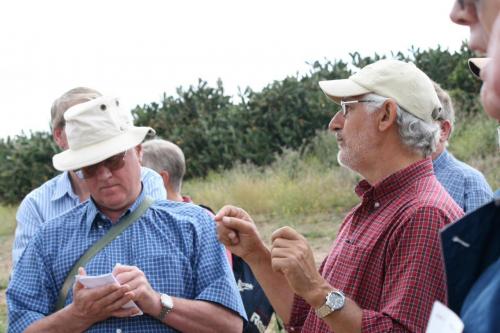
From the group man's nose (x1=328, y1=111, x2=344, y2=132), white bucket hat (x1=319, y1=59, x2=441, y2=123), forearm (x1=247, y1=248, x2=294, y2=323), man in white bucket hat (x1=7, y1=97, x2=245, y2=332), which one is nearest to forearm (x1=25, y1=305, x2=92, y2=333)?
man in white bucket hat (x1=7, y1=97, x2=245, y2=332)

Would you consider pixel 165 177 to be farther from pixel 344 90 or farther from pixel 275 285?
pixel 344 90

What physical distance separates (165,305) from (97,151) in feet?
2.66

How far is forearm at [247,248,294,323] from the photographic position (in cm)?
366

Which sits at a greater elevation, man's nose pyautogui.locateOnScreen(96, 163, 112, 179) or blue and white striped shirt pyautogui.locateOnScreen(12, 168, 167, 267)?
man's nose pyautogui.locateOnScreen(96, 163, 112, 179)

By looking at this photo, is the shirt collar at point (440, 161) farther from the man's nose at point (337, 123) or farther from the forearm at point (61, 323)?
the forearm at point (61, 323)

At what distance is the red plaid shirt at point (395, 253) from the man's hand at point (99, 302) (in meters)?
0.75

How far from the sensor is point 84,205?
4008mm

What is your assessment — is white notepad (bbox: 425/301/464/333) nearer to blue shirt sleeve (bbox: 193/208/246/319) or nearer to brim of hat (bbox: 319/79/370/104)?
brim of hat (bbox: 319/79/370/104)

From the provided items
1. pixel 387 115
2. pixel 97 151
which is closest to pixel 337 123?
pixel 387 115

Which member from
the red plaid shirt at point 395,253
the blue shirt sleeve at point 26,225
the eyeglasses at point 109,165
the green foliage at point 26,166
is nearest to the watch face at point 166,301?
the red plaid shirt at point 395,253

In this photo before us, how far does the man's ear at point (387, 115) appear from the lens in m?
3.33

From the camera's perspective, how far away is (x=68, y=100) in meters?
4.73

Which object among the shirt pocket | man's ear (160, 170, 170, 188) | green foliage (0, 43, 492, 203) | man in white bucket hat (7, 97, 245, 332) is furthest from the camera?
green foliage (0, 43, 492, 203)

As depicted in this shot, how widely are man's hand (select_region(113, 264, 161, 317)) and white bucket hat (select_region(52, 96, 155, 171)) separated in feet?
1.99
